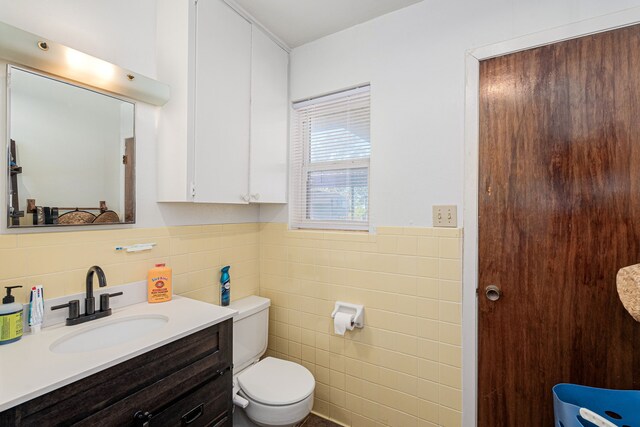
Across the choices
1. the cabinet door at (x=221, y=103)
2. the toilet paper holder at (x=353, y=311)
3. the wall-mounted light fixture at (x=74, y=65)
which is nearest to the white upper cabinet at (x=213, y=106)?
the cabinet door at (x=221, y=103)

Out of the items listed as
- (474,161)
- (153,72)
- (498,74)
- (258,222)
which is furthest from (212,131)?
(498,74)

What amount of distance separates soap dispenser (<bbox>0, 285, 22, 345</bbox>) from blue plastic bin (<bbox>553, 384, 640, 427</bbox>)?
195 centimetres

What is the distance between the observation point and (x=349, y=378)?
1846mm

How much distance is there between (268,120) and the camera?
194 cm

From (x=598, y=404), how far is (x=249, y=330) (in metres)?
1.70

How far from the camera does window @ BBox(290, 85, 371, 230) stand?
73.9 inches

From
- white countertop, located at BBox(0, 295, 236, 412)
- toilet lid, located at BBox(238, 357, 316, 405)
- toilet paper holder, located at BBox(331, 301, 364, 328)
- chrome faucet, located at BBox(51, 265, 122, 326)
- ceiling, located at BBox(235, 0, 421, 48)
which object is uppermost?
ceiling, located at BBox(235, 0, 421, 48)

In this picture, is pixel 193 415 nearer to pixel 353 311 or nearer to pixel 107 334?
pixel 107 334

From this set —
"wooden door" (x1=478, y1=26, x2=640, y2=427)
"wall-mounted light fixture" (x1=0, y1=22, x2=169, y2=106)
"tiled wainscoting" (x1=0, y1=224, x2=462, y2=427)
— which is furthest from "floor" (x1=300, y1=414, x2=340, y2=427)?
"wall-mounted light fixture" (x1=0, y1=22, x2=169, y2=106)

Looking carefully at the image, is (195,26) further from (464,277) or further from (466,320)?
(466,320)

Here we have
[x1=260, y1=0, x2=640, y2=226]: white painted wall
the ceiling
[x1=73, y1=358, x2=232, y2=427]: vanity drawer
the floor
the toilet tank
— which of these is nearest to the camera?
[x1=73, y1=358, x2=232, y2=427]: vanity drawer

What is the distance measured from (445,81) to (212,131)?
4.17 ft

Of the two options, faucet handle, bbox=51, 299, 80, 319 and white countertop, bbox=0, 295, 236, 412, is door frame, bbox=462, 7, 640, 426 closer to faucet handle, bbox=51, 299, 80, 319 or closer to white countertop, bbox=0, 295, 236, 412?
white countertop, bbox=0, 295, 236, 412

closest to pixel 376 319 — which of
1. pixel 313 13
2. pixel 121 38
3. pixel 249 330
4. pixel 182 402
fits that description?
pixel 249 330
